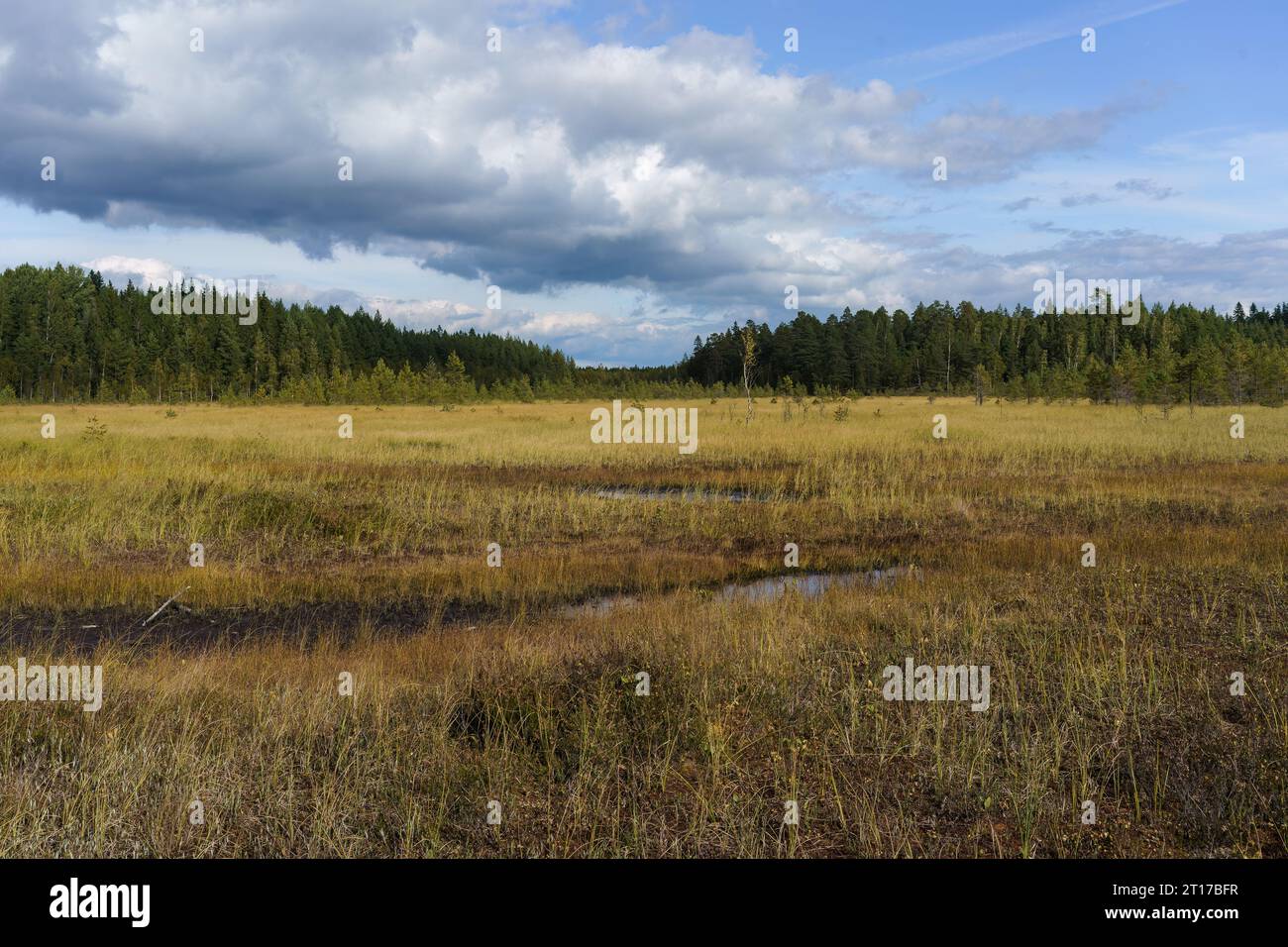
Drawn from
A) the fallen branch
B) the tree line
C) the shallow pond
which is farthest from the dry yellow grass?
the tree line

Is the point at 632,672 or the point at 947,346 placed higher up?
the point at 947,346

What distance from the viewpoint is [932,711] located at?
629 centimetres

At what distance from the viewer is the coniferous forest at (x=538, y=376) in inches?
3155

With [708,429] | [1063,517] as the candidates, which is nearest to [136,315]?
[708,429]

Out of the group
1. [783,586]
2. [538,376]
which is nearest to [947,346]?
[538,376]

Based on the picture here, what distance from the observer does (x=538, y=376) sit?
448 ft

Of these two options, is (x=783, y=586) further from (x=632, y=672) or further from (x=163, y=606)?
(x=163, y=606)

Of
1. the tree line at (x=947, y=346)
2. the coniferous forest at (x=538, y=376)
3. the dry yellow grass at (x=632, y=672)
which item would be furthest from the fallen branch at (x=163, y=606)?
the tree line at (x=947, y=346)

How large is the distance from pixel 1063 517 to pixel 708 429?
21.0m

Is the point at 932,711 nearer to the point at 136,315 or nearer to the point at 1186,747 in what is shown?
the point at 1186,747

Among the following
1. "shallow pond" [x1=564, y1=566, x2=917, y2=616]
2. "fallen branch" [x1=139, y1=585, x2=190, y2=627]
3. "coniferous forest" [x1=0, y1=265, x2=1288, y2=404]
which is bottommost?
"shallow pond" [x1=564, y1=566, x2=917, y2=616]

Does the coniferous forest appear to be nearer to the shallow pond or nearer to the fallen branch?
the shallow pond

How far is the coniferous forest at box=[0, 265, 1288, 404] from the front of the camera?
8012 centimetres

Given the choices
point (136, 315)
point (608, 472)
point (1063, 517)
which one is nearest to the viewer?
point (1063, 517)
